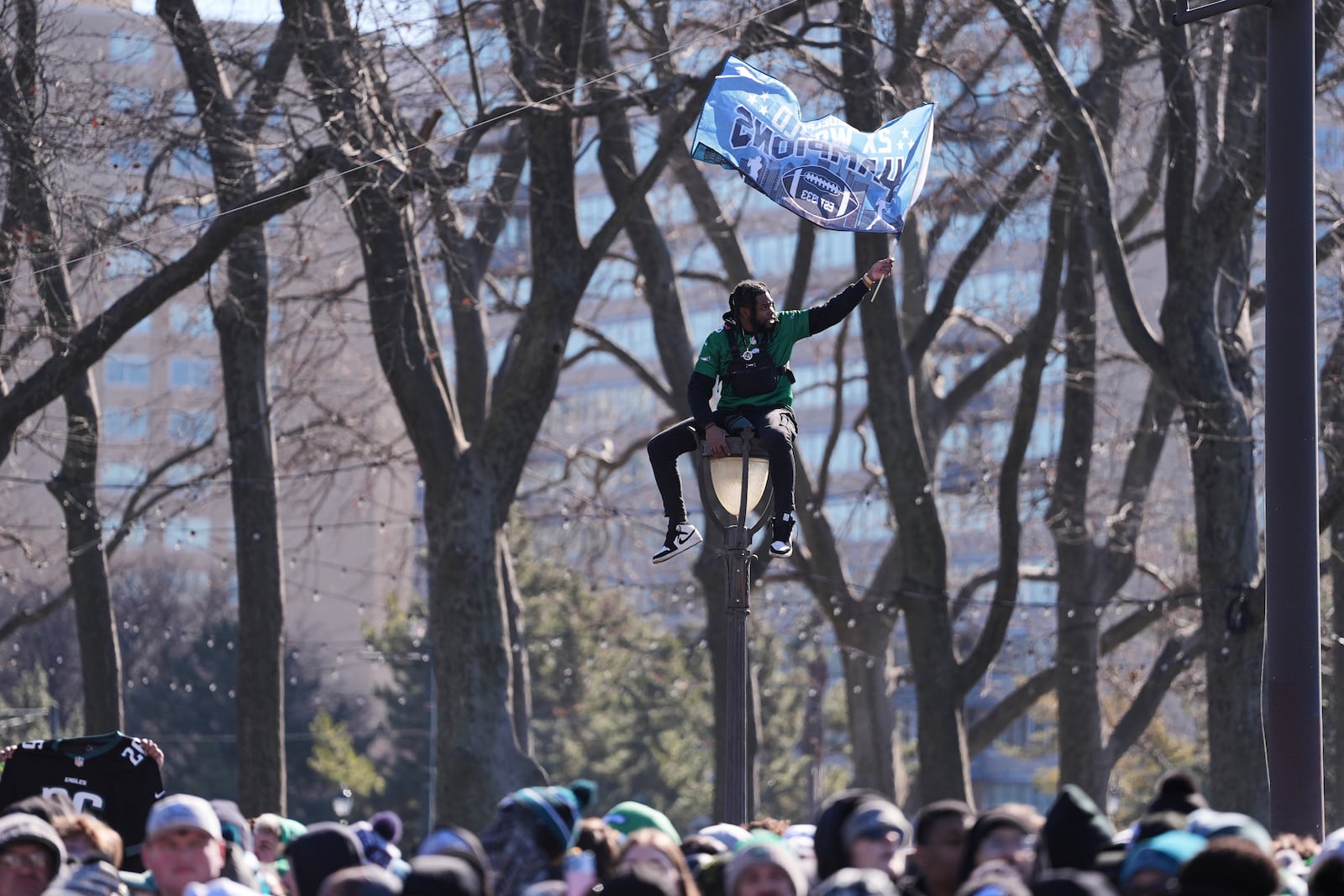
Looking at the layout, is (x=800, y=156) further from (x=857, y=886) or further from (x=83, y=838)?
(x=857, y=886)

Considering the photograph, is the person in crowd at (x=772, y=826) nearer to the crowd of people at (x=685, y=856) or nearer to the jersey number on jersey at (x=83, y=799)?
the crowd of people at (x=685, y=856)

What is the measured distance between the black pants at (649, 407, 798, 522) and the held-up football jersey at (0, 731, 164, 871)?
3.09 meters

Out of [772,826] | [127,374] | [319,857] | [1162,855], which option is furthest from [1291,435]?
[127,374]

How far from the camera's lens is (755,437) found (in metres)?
10.3

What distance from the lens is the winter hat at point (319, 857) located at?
6414 millimetres

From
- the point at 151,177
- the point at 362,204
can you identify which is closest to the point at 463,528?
the point at 362,204

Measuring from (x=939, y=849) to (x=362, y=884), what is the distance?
6.29ft

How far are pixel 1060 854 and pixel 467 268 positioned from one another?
14.0m

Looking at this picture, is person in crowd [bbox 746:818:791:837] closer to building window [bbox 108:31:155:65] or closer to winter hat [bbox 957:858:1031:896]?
winter hat [bbox 957:858:1031:896]

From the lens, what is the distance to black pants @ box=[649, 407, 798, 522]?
1030 cm

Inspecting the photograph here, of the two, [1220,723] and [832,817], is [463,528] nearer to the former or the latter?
[1220,723]

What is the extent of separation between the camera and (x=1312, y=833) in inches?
376

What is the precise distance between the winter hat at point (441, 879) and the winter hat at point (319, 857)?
58 cm

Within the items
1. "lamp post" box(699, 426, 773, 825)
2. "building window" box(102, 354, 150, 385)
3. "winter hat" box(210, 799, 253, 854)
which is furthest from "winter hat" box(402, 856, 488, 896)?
"building window" box(102, 354, 150, 385)
